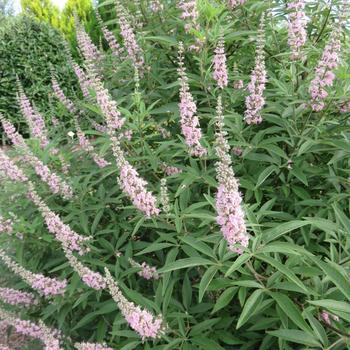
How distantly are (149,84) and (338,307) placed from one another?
3.03 m

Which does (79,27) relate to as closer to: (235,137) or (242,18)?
(242,18)

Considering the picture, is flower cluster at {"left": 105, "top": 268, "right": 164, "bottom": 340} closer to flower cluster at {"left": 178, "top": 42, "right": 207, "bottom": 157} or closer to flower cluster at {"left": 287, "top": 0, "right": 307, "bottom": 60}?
flower cluster at {"left": 178, "top": 42, "right": 207, "bottom": 157}

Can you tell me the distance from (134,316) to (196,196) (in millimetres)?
1437

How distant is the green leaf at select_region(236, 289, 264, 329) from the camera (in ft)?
7.81

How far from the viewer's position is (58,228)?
3.40 m

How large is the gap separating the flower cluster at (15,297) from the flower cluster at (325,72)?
10.1 feet

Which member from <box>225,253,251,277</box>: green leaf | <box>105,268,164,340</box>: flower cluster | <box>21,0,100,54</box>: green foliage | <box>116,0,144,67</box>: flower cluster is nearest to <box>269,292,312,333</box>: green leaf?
<box>225,253,251,277</box>: green leaf

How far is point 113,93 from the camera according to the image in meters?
4.80

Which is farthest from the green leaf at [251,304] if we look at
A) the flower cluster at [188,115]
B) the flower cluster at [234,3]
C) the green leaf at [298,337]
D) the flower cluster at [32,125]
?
the flower cluster at [32,125]

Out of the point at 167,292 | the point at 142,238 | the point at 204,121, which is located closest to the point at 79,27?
the point at 204,121

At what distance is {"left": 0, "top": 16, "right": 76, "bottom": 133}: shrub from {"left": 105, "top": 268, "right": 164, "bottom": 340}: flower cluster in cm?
1288

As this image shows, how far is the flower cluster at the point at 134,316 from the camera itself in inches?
104

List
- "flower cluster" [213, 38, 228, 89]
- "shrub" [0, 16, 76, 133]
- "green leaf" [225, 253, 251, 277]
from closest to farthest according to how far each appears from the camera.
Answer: "green leaf" [225, 253, 251, 277]
"flower cluster" [213, 38, 228, 89]
"shrub" [0, 16, 76, 133]

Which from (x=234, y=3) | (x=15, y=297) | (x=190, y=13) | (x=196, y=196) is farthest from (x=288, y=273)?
(x=234, y=3)
